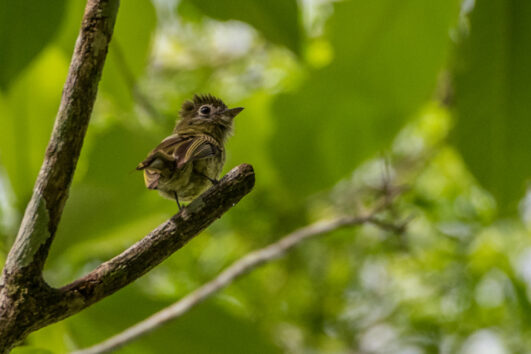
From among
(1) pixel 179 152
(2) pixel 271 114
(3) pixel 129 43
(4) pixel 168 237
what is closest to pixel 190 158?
(1) pixel 179 152

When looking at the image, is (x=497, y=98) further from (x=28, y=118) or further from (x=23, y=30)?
(x=28, y=118)

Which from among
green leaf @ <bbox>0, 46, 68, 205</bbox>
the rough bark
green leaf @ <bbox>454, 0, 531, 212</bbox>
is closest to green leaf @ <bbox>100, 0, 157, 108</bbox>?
green leaf @ <bbox>0, 46, 68, 205</bbox>

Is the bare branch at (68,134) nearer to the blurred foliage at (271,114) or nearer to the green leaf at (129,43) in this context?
the blurred foliage at (271,114)

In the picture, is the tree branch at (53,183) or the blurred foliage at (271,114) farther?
the blurred foliage at (271,114)

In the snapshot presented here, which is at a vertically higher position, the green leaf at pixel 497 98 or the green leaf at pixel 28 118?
the green leaf at pixel 497 98

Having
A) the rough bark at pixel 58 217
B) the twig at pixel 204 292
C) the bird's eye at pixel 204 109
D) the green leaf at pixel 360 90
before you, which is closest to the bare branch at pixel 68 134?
the rough bark at pixel 58 217
